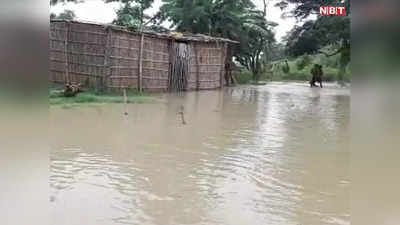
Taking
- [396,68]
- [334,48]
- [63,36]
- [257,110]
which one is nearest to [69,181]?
[396,68]

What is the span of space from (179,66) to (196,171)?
11467 millimetres

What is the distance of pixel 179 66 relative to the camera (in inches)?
611

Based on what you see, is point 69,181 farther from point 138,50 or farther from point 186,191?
point 138,50

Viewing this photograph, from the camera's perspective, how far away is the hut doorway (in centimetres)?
1507

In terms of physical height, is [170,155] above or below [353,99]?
below

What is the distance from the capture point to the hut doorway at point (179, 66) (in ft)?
49.4

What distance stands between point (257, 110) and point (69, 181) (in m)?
6.57

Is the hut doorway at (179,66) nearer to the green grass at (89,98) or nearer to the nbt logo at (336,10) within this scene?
the green grass at (89,98)

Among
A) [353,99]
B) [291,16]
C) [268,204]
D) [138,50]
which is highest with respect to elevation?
[291,16]

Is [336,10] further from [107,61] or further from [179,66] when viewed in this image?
[179,66]

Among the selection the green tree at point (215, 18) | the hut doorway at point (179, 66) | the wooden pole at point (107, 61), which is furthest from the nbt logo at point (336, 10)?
the green tree at point (215, 18)

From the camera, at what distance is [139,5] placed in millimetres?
20344

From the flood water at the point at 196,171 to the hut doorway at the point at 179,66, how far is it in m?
7.27

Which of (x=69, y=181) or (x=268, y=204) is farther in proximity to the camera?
(x=69, y=181)
